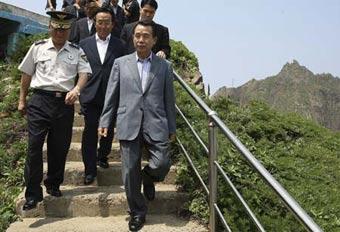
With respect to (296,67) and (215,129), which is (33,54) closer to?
(215,129)

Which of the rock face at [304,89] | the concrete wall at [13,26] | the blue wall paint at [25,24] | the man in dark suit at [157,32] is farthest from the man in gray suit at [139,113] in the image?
the rock face at [304,89]

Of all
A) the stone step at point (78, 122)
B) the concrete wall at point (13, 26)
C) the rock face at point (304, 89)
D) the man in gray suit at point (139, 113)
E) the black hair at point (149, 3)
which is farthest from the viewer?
the rock face at point (304, 89)

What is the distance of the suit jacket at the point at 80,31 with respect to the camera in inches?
209

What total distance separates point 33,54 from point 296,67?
230 feet

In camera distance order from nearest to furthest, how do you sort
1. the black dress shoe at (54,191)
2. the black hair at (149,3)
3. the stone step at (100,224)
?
the stone step at (100,224), the black dress shoe at (54,191), the black hair at (149,3)

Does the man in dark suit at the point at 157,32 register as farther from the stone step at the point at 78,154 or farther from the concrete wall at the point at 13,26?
the concrete wall at the point at 13,26

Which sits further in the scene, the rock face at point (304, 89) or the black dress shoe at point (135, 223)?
the rock face at point (304, 89)

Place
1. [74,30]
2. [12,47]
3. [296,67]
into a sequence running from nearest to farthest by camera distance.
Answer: [74,30]
[12,47]
[296,67]

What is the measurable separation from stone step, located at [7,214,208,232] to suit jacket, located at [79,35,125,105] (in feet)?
3.81

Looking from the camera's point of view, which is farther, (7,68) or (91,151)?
(7,68)

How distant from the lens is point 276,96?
62.0 metres

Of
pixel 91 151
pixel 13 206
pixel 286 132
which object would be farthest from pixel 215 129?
pixel 286 132

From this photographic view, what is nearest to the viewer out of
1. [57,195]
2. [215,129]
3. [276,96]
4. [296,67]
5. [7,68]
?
[215,129]

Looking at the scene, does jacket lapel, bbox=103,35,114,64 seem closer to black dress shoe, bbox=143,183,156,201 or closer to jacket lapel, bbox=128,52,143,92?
jacket lapel, bbox=128,52,143,92
